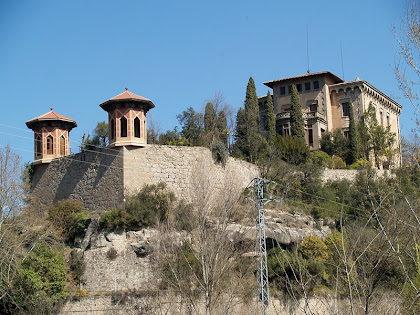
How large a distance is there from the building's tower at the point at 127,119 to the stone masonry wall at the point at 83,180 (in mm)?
908

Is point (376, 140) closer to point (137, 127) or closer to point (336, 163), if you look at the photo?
point (336, 163)

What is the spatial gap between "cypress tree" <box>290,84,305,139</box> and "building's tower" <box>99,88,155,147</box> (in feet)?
65.9

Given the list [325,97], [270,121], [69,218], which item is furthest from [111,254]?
[325,97]

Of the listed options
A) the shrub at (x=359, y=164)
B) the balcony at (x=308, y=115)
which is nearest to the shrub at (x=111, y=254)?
the shrub at (x=359, y=164)

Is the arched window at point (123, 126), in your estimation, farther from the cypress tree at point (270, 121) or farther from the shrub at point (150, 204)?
the cypress tree at point (270, 121)

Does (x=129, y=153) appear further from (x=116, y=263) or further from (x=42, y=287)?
(x=42, y=287)

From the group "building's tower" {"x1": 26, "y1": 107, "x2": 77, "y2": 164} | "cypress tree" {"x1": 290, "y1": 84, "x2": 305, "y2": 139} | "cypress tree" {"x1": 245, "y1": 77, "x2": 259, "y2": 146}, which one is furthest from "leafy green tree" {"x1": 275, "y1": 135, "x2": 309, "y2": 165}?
"building's tower" {"x1": 26, "y1": 107, "x2": 77, "y2": 164}

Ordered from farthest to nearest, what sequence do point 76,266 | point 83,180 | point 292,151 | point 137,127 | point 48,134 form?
point 292,151, point 48,134, point 83,180, point 137,127, point 76,266

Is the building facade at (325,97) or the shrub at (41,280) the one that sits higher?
the building facade at (325,97)

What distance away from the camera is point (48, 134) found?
4066 centimetres

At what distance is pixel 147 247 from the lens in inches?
1330

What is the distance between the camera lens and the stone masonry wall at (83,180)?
1439 inches

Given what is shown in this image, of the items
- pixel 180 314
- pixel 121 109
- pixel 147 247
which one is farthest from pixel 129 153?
pixel 180 314

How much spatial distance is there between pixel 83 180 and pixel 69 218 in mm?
2834
